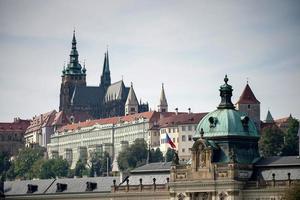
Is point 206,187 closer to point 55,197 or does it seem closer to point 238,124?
point 238,124

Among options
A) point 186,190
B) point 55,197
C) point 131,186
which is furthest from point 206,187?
point 55,197

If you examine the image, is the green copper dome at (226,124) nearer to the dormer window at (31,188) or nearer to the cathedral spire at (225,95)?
the cathedral spire at (225,95)

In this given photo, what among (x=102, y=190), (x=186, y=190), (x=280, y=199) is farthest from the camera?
(x=102, y=190)

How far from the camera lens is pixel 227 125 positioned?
132 metres

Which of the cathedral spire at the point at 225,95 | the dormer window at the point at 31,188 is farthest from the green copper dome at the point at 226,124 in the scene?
the dormer window at the point at 31,188

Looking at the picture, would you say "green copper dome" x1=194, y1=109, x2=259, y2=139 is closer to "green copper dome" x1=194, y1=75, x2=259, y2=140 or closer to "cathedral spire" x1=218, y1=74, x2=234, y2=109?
"green copper dome" x1=194, y1=75, x2=259, y2=140

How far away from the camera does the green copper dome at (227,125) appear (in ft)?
431

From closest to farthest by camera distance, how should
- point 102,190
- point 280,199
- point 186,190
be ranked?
1. point 280,199
2. point 186,190
3. point 102,190

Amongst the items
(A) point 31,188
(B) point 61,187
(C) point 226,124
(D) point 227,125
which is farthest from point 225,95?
(A) point 31,188

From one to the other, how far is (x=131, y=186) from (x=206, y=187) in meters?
11.6

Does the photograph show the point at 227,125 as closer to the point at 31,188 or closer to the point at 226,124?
the point at 226,124

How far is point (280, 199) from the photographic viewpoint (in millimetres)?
125125

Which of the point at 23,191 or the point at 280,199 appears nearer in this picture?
the point at 280,199

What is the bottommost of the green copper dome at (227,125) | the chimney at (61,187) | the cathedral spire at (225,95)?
the chimney at (61,187)
